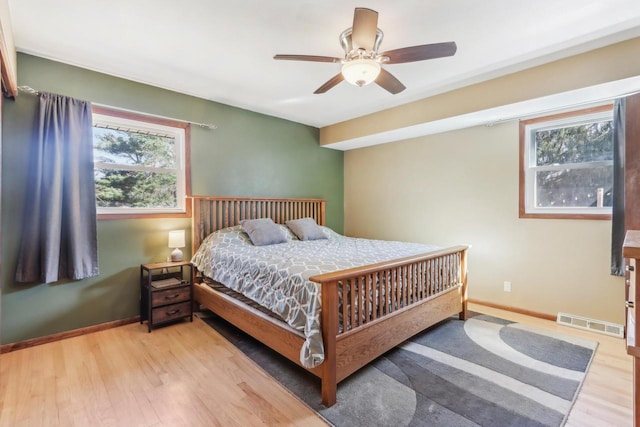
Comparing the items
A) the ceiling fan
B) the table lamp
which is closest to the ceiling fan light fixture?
the ceiling fan

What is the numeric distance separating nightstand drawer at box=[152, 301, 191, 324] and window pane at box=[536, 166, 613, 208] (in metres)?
4.01

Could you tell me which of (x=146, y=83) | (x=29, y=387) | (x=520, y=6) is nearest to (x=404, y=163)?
(x=520, y=6)

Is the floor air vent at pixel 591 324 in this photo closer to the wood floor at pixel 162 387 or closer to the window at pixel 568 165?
the wood floor at pixel 162 387

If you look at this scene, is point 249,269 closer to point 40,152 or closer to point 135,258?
point 135,258

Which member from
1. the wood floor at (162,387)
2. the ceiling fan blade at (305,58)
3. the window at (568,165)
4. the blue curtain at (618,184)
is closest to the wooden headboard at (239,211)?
A: the wood floor at (162,387)

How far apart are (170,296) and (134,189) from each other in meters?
1.23

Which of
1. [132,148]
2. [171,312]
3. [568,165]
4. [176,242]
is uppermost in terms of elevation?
[132,148]

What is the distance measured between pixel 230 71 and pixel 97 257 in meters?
2.22

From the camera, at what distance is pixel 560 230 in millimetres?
3121

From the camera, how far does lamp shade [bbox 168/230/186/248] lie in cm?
316

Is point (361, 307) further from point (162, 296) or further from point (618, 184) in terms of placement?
point (618, 184)

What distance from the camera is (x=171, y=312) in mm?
2967

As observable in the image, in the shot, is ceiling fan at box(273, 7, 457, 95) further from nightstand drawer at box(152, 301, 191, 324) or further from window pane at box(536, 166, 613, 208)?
nightstand drawer at box(152, 301, 191, 324)

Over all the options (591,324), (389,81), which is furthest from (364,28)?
(591,324)
